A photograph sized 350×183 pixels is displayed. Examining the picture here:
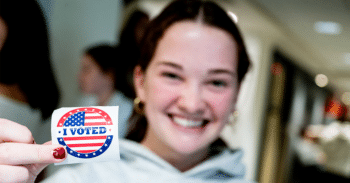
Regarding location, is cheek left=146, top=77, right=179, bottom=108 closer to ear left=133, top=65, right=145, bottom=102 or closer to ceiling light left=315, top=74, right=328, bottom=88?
ear left=133, top=65, right=145, bottom=102

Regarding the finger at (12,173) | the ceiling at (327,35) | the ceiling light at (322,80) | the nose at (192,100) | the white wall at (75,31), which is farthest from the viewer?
the white wall at (75,31)

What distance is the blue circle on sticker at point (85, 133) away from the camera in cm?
37

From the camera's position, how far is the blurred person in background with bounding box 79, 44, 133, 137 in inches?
30.0

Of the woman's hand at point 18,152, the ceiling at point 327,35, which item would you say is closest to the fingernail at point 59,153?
the woman's hand at point 18,152

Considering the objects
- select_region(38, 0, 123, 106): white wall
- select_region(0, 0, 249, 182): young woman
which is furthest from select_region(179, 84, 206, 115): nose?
select_region(38, 0, 123, 106): white wall

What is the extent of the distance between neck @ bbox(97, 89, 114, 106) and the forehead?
331 mm

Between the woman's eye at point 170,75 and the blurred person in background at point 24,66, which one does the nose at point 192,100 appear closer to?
the woman's eye at point 170,75

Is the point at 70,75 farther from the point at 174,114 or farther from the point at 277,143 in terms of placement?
the point at 277,143

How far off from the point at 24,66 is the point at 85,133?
0.40 m

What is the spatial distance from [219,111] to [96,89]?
0.53m

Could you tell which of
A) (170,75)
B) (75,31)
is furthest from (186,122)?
(75,31)

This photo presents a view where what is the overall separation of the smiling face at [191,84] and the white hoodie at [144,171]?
2.1 inches

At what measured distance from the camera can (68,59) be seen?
120cm

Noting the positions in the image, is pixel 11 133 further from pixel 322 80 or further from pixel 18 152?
pixel 322 80
